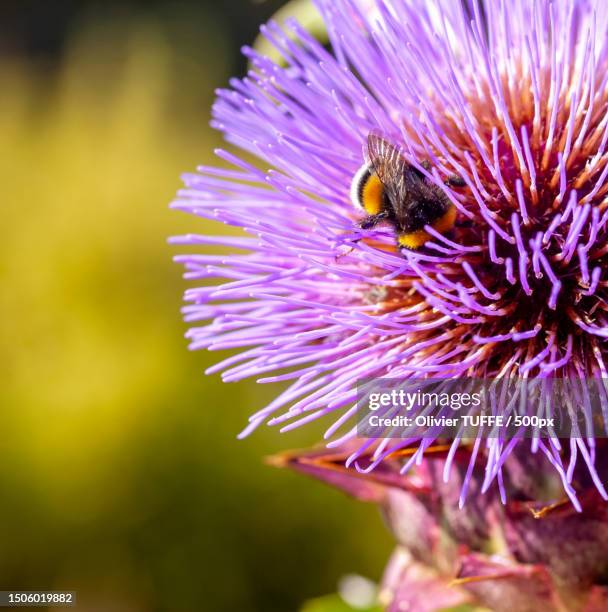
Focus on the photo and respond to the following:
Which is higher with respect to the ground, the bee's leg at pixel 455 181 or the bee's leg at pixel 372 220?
the bee's leg at pixel 455 181

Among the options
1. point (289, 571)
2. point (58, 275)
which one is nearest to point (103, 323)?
point (58, 275)

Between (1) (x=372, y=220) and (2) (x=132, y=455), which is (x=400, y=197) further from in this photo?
(2) (x=132, y=455)

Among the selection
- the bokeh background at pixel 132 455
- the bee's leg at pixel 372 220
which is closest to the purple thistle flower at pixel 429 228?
the bee's leg at pixel 372 220

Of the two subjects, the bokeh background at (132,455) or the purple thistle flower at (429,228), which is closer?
the purple thistle flower at (429,228)

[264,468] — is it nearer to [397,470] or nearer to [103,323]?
[103,323]

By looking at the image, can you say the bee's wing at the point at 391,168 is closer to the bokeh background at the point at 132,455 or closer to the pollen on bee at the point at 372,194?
the pollen on bee at the point at 372,194

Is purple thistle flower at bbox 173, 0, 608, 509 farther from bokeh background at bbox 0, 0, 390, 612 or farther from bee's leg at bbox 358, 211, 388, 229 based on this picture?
bokeh background at bbox 0, 0, 390, 612

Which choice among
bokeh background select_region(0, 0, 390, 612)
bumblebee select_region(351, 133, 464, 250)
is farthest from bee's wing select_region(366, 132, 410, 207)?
bokeh background select_region(0, 0, 390, 612)
